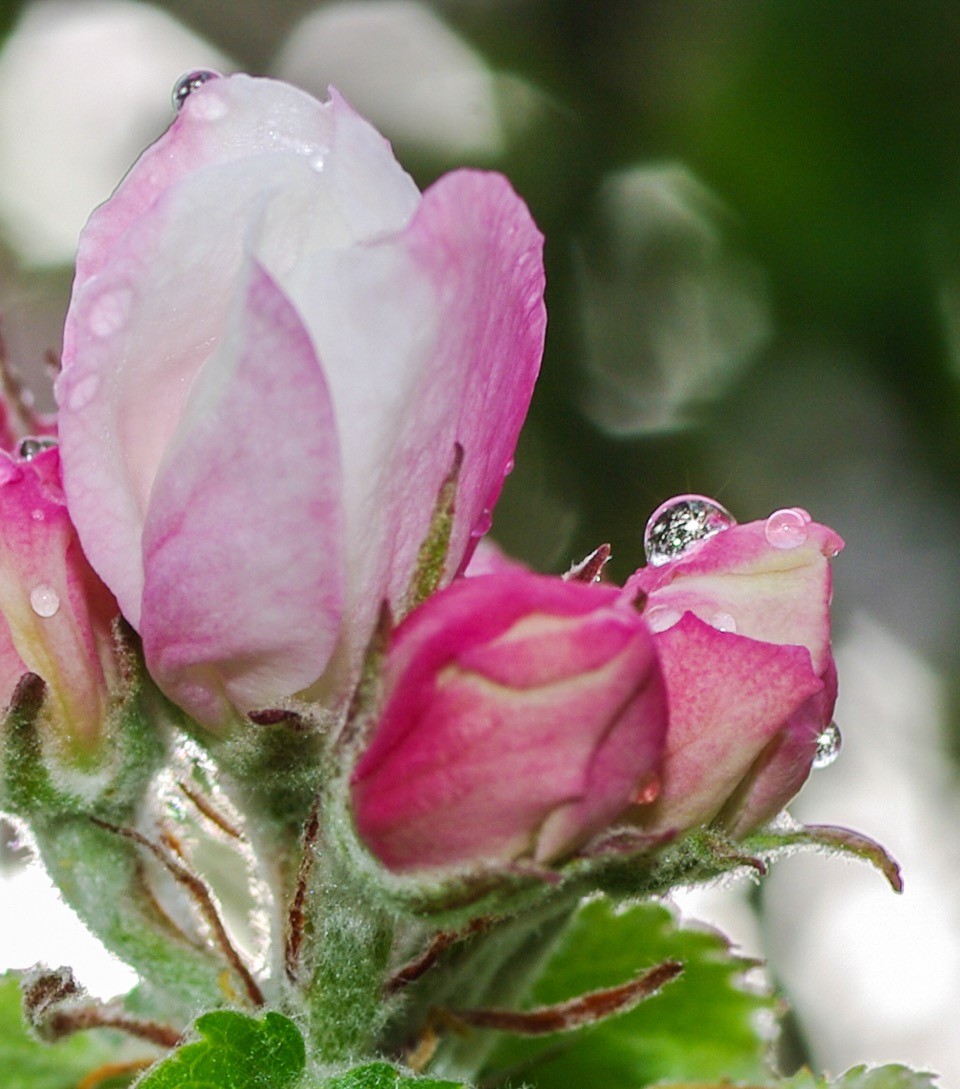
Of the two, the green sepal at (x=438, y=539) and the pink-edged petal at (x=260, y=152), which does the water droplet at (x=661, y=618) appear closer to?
the green sepal at (x=438, y=539)

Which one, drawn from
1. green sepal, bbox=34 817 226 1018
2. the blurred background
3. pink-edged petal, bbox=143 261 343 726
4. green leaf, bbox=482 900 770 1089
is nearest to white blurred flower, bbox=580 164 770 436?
the blurred background

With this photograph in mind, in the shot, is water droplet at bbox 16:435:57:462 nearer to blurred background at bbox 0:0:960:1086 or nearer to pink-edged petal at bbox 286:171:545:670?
pink-edged petal at bbox 286:171:545:670

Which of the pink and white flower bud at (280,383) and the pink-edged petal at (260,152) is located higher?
the pink-edged petal at (260,152)

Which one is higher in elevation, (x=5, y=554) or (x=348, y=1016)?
(x=5, y=554)

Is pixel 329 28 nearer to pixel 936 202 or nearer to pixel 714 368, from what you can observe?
pixel 714 368

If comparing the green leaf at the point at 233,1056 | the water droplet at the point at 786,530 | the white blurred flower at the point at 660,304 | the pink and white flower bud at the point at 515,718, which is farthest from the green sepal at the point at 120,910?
the white blurred flower at the point at 660,304

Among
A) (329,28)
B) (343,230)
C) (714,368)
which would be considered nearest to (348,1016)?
(343,230)

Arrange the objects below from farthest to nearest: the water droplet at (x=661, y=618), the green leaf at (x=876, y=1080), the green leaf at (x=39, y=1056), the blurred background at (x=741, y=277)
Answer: the blurred background at (x=741, y=277)
the green leaf at (x=39, y=1056)
the green leaf at (x=876, y=1080)
the water droplet at (x=661, y=618)
